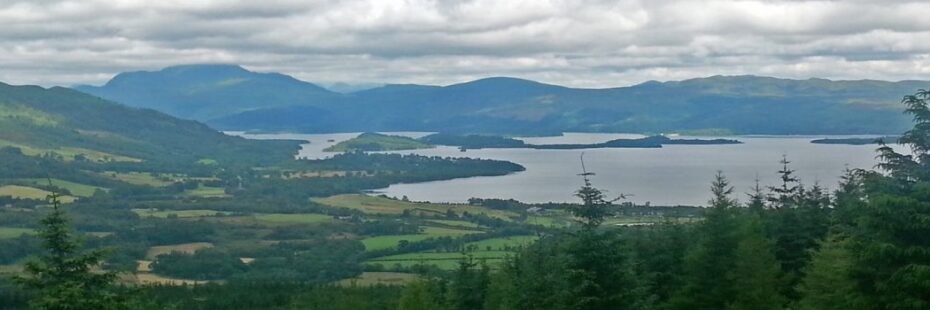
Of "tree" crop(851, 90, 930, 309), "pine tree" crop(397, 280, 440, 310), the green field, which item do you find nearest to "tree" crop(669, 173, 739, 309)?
"tree" crop(851, 90, 930, 309)

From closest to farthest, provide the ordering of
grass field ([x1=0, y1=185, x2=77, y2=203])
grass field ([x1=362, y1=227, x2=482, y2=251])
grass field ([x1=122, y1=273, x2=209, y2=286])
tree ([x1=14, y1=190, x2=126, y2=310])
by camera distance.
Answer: tree ([x1=14, y1=190, x2=126, y2=310]) < grass field ([x1=122, y1=273, x2=209, y2=286]) < grass field ([x1=362, y1=227, x2=482, y2=251]) < grass field ([x1=0, y1=185, x2=77, y2=203])

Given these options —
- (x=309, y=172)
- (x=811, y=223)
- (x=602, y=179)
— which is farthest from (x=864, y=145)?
(x=811, y=223)

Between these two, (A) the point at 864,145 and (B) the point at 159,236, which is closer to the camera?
(B) the point at 159,236

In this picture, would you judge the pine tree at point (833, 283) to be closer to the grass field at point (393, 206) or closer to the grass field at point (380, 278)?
the grass field at point (380, 278)

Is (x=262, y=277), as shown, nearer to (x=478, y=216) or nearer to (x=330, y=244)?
(x=330, y=244)

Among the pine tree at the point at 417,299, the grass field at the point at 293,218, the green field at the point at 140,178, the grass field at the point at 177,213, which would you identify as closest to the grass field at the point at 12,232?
the grass field at the point at 177,213

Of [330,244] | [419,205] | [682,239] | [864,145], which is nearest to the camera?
[682,239]

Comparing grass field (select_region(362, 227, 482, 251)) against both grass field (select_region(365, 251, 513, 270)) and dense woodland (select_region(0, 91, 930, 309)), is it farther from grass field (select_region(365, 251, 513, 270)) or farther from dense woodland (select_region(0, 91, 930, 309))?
dense woodland (select_region(0, 91, 930, 309))
